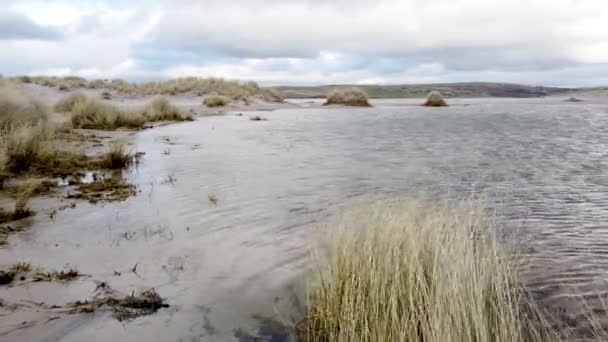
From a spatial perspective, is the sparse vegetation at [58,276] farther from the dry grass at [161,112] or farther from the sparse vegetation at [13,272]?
the dry grass at [161,112]

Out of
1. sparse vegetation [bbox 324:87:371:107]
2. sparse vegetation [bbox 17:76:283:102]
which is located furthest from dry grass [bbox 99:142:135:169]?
sparse vegetation [bbox 324:87:371:107]

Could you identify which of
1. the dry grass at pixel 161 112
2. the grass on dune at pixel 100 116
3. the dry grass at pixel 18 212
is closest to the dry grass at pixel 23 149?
the dry grass at pixel 18 212

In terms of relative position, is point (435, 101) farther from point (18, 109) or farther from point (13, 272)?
point (13, 272)

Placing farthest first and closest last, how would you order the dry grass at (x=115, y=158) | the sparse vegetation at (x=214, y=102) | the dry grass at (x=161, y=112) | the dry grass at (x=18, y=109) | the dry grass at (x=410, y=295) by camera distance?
the sparse vegetation at (x=214, y=102) < the dry grass at (x=161, y=112) < the dry grass at (x=18, y=109) < the dry grass at (x=115, y=158) < the dry grass at (x=410, y=295)

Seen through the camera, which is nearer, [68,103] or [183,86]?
[68,103]

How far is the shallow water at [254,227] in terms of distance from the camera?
3576 mm

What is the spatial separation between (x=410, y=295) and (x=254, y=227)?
2937mm

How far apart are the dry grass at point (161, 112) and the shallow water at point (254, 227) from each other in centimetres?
1022

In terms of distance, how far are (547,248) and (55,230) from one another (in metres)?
5.08

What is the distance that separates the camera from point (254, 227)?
568cm

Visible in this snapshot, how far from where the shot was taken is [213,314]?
3594 millimetres

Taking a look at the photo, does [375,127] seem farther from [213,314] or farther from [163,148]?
[213,314]

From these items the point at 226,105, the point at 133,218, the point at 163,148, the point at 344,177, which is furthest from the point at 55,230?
the point at 226,105

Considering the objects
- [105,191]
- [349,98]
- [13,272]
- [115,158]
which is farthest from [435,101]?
[13,272]
